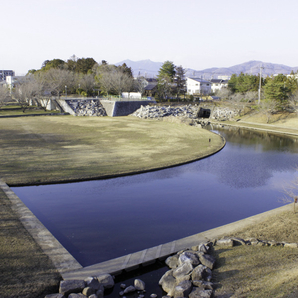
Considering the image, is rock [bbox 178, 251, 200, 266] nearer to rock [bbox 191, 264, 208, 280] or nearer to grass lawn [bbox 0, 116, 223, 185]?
rock [bbox 191, 264, 208, 280]

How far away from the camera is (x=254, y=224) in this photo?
37.6 ft

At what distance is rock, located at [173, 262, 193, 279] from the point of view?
26.7 ft

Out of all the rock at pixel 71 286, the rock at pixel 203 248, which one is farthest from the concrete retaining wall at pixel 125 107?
the rock at pixel 71 286

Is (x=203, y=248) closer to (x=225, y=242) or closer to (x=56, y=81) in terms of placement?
(x=225, y=242)

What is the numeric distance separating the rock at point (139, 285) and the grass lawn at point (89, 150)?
1024cm

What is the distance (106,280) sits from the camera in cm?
796

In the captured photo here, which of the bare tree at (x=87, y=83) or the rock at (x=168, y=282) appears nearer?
the rock at (x=168, y=282)

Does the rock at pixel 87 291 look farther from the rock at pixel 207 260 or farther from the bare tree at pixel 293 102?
the bare tree at pixel 293 102

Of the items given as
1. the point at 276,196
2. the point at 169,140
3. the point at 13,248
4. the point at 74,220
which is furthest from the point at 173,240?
the point at 169,140

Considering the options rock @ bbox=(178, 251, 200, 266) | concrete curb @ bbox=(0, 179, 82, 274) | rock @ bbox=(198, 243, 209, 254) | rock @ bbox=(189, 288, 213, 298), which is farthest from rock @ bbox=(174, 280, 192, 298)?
concrete curb @ bbox=(0, 179, 82, 274)

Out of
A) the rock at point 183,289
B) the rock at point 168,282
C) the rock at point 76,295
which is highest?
the rock at point 183,289

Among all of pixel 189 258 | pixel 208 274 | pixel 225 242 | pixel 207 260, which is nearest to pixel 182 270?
pixel 189 258

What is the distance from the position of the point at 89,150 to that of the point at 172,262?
56.7 feet

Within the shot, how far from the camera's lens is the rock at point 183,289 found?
7298 mm
